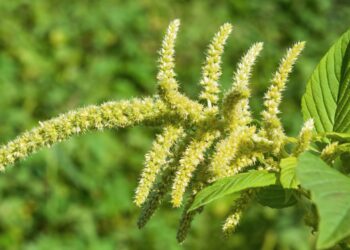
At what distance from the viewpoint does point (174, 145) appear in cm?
193

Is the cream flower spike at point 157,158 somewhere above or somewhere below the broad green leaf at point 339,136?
A: above

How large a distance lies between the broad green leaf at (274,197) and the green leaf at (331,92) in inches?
10.2

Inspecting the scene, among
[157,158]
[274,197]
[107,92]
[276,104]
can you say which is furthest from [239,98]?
[107,92]

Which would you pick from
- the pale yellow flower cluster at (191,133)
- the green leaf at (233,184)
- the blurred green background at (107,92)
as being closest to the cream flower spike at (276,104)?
the pale yellow flower cluster at (191,133)

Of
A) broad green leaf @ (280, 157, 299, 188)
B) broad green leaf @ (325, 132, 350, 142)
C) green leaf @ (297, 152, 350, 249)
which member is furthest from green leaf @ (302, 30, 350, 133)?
green leaf @ (297, 152, 350, 249)

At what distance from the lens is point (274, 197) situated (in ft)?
6.72

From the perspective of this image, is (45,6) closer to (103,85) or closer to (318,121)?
(103,85)

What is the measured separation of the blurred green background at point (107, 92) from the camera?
601 centimetres

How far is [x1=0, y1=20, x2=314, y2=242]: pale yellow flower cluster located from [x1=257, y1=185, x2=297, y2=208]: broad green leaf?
137mm

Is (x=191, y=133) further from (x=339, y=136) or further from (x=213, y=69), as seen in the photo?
(x=339, y=136)

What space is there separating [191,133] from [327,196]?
578mm

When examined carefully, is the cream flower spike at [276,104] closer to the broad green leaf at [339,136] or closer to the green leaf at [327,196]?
the broad green leaf at [339,136]

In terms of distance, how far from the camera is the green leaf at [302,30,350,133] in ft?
7.07

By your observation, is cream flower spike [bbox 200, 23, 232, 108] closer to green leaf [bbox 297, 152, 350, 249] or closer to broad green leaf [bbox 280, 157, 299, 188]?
broad green leaf [bbox 280, 157, 299, 188]
